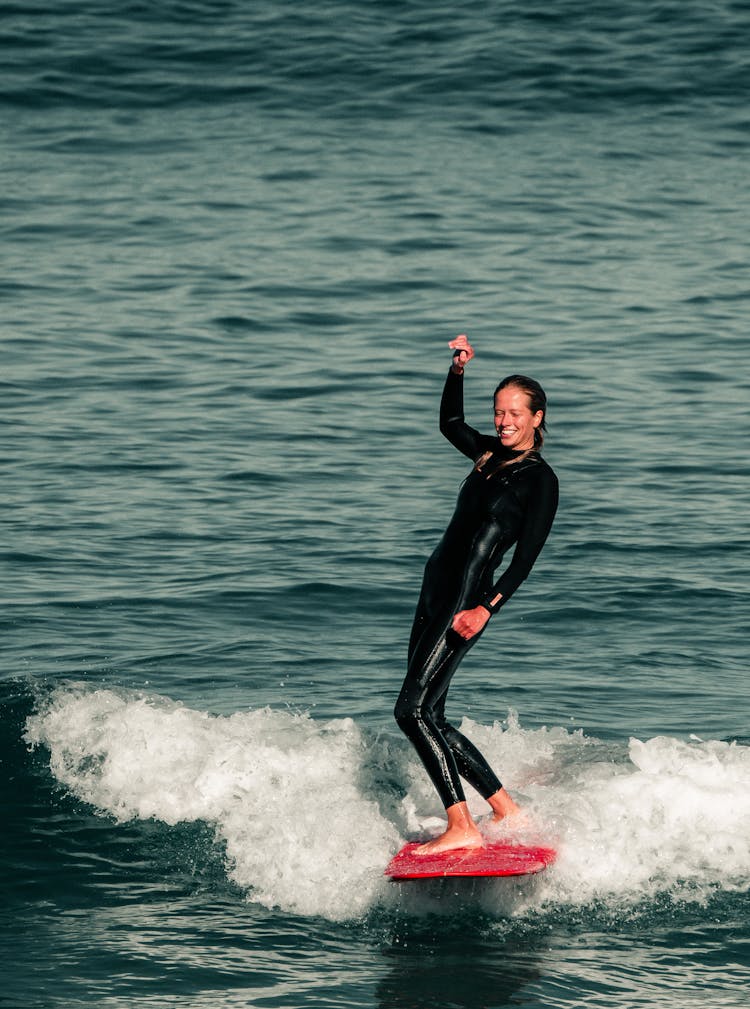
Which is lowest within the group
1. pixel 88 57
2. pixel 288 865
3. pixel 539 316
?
pixel 288 865

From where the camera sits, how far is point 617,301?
2262cm

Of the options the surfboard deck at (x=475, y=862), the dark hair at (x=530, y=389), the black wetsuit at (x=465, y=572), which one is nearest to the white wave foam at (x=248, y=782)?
the surfboard deck at (x=475, y=862)

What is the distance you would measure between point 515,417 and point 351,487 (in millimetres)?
8089

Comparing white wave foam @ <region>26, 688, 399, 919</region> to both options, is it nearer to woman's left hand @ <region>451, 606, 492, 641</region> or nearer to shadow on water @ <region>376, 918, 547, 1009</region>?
shadow on water @ <region>376, 918, 547, 1009</region>

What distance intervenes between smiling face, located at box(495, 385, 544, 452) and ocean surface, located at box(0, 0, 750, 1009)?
7.24ft

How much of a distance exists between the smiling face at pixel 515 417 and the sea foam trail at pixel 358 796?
214cm

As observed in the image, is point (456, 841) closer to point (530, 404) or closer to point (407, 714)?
point (407, 714)

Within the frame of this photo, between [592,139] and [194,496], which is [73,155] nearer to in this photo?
[592,139]

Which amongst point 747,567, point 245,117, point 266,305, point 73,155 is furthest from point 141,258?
point 747,567

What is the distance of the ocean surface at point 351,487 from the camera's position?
29.3ft

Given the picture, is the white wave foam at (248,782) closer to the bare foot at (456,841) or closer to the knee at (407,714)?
the bare foot at (456,841)

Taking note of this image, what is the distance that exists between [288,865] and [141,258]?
1624 cm

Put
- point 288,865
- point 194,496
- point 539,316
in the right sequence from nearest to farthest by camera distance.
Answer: point 288,865
point 194,496
point 539,316

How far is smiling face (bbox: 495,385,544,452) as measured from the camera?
8742mm
